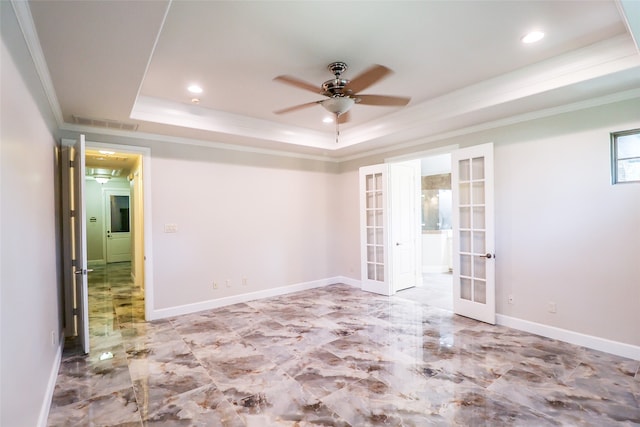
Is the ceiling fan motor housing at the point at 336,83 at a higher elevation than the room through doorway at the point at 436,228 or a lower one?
higher

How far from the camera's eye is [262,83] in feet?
11.4

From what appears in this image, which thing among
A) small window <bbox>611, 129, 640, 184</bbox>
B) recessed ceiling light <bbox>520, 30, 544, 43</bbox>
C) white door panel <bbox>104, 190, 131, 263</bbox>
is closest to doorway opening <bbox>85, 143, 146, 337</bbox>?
white door panel <bbox>104, 190, 131, 263</bbox>

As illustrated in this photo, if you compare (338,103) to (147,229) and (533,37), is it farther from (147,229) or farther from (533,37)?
(147,229)

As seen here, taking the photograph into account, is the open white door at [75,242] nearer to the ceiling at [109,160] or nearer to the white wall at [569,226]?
the ceiling at [109,160]

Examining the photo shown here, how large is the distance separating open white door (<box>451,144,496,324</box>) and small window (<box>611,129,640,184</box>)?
116 centimetres

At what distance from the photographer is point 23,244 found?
1938mm

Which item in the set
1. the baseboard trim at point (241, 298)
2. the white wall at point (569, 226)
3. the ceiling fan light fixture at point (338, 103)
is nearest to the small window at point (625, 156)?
the white wall at point (569, 226)

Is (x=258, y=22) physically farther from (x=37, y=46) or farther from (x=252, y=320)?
(x=252, y=320)

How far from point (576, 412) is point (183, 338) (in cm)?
383

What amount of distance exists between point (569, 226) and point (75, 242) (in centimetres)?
559

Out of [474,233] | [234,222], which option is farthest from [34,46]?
[474,233]

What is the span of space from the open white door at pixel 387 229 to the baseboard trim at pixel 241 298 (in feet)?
2.72

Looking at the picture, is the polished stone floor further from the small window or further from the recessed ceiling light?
the recessed ceiling light

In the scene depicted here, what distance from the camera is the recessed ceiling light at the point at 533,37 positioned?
2.60 m
